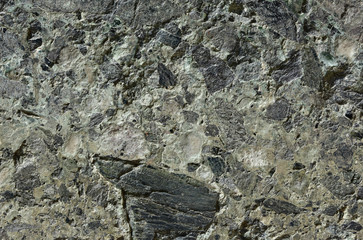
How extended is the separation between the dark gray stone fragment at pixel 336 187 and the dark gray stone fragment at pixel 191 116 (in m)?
0.45

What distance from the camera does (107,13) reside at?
56.3 inches

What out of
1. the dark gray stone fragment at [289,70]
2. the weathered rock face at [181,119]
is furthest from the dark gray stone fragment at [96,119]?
the dark gray stone fragment at [289,70]

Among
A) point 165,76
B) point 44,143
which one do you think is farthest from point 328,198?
point 44,143

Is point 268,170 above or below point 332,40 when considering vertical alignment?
below

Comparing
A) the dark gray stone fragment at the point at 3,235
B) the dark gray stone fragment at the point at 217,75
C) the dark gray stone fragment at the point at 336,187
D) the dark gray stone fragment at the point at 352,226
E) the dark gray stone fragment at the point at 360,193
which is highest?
the dark gray stone fragment at the point at 217,75

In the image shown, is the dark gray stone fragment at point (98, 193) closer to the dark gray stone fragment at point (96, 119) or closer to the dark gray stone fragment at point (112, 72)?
the dark gray stone fragment at point (96, 119)

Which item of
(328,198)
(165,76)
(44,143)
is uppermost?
(165,76)

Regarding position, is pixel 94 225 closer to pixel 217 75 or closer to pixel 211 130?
pixel 211 130

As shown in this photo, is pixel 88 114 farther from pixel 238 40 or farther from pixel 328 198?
pixel 328 198

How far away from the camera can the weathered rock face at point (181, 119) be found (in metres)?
1.43

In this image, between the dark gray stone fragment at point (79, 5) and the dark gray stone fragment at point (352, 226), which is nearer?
the dark gray stone fragment at point (79, 5)

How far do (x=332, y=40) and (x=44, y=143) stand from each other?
0.95 metres

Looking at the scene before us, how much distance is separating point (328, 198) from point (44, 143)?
0.92 meters

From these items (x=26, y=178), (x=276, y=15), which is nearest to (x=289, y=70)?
(x=276, y=15)
